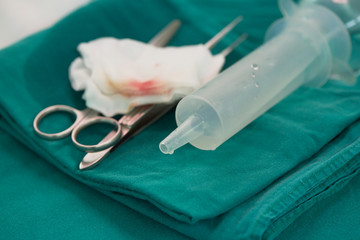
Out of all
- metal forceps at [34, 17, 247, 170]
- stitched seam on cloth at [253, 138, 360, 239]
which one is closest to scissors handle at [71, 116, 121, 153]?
metal forceps at [34, 17, 247, 170]

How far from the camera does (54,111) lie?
0.52 m

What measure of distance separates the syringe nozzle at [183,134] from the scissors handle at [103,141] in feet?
0.23

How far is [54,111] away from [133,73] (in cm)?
12

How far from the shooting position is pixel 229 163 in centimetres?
45

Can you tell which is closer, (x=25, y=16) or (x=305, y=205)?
(x=305, y=205)

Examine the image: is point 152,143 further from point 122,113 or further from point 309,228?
point 309,228

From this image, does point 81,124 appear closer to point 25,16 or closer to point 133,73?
point 133,73

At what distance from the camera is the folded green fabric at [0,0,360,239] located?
401 millimetres

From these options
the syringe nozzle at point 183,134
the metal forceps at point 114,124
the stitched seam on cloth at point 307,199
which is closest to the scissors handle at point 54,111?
the metal forceps at point 114,124

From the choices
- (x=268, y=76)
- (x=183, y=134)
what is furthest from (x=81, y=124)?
(x=268, y=76)

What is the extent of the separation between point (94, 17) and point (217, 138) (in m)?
0.35

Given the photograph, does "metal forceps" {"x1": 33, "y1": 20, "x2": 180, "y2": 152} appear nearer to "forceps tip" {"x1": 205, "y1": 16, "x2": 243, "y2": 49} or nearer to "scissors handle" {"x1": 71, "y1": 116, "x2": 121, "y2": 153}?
"scissors handle" {"x1": 71, "y1": 116, "x2": 121, "y2": 153}

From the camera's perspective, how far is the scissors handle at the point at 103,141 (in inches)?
17.7

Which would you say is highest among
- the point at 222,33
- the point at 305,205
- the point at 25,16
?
the point at 25,16
